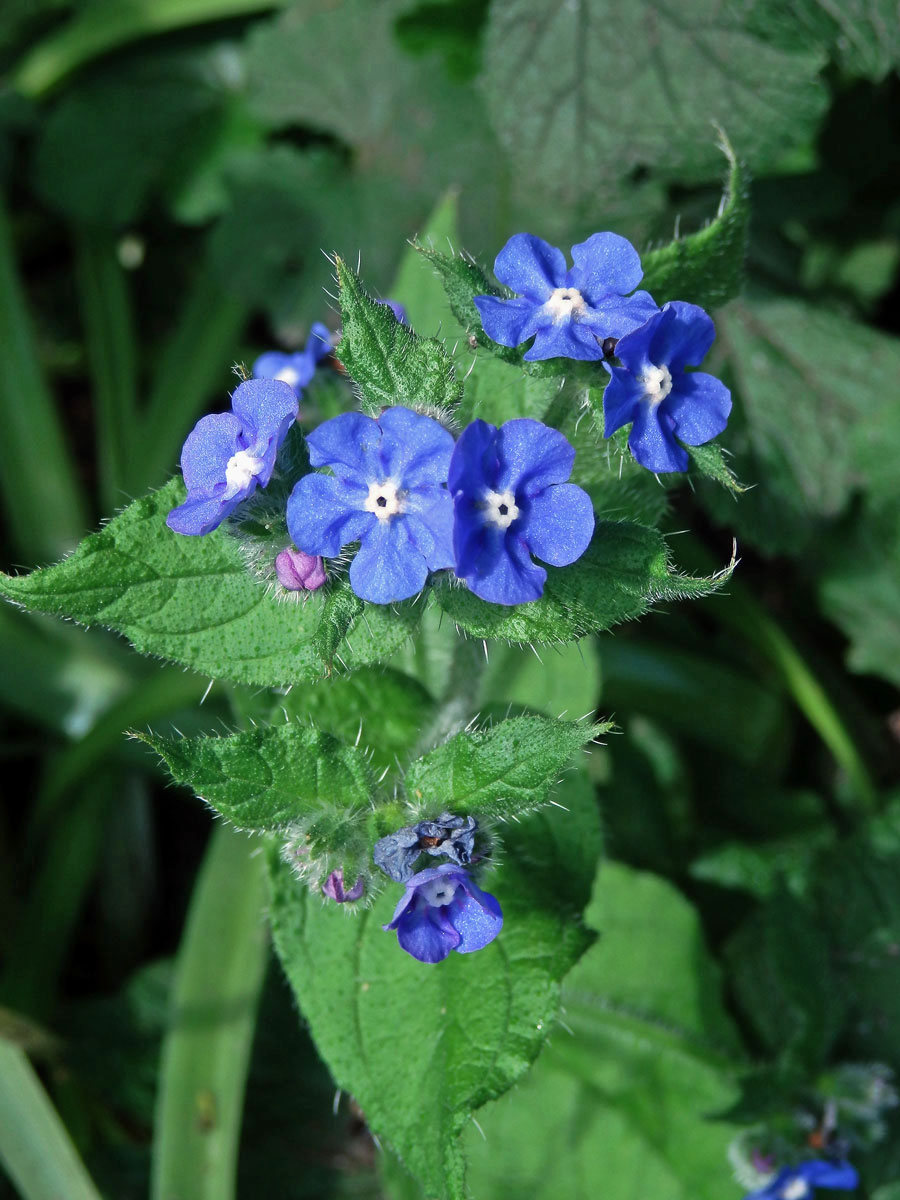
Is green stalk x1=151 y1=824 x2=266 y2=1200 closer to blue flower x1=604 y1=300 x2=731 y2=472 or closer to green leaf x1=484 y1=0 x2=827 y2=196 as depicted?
blue flower x1=604 y1=300 x2=731 y2=472

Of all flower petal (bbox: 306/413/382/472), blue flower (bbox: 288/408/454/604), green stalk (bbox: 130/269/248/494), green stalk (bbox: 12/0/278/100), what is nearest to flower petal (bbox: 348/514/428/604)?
blue flower (bbox: 288/408/454/604)

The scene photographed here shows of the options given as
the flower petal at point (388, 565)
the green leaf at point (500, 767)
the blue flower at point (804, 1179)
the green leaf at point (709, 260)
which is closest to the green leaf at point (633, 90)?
the green leaf at point (709, 260)

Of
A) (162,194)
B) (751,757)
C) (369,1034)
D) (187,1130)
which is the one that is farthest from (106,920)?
(162,194)

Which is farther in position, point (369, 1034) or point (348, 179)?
point (348, 179)

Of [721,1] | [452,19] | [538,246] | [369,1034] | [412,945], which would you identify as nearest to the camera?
[412,945]

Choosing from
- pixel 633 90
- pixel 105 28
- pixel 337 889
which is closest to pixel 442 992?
pixel 337 889

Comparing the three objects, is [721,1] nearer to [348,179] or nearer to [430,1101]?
[348,179]

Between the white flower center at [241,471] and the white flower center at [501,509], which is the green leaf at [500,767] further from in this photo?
the white flower center at [241,471]
